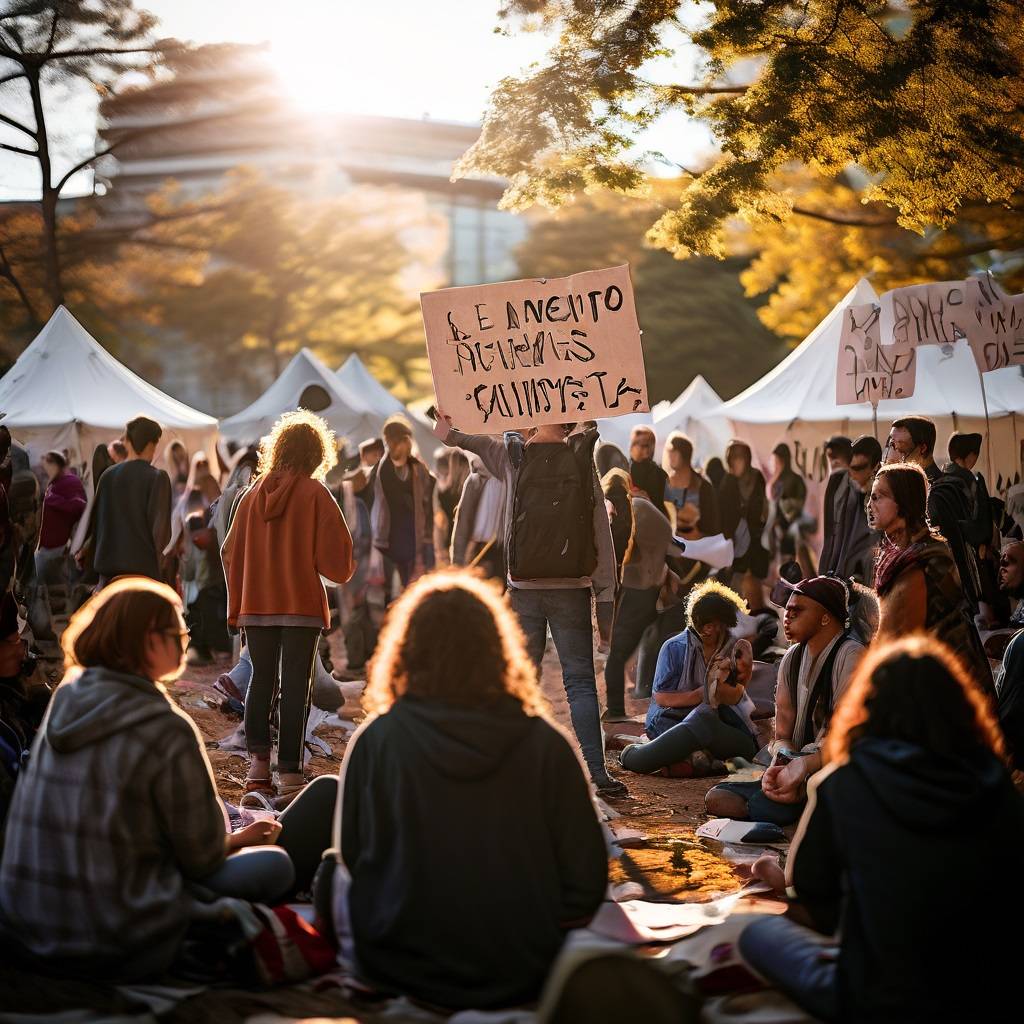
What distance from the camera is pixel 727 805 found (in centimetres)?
665

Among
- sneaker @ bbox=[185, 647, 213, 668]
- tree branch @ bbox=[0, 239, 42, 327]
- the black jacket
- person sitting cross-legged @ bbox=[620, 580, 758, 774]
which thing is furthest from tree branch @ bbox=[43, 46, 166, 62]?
person sitting cross-legged @ bbox=[620, 580, 758, 774]

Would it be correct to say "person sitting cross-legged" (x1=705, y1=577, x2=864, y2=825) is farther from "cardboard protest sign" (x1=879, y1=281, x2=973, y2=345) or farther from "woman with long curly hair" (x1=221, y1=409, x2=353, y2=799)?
"cardboard protest sign" (x1=879, y1=281, x2=973, y2=345)

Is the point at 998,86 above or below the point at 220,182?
below

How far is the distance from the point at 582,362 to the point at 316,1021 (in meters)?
4.12

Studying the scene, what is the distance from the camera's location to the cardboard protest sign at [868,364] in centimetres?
1132

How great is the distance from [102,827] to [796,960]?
1.75 m

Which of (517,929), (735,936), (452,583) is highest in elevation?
(452,583)

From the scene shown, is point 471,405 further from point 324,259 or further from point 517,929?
point 324,259

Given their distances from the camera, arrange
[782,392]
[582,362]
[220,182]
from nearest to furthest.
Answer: [582,362], [782,392], [220,182]

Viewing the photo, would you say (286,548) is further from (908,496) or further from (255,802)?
(908,496)

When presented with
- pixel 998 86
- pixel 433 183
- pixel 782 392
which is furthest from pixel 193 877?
pixel 433 183

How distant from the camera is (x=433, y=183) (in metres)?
68.9

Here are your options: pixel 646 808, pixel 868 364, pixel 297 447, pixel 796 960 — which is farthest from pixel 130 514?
pixel 796 960

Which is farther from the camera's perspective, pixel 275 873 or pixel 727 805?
pixel 727 805
